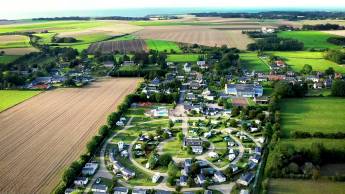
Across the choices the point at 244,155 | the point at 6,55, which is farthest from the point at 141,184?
the point at 6,55

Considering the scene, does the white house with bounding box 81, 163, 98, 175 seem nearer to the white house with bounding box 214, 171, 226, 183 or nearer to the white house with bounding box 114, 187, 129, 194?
the white house with bounding box 114, 187, 129, 194

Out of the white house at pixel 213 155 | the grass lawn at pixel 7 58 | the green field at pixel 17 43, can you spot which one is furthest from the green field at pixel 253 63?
the green field at pixel 17 43

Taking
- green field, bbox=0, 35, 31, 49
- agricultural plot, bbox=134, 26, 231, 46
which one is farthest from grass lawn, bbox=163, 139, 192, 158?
green field, bbox=0, 35, 31, 49

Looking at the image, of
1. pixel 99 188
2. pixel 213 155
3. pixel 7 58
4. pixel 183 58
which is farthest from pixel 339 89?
pixel 7 58

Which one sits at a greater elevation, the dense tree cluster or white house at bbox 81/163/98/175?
the dense tree cluster

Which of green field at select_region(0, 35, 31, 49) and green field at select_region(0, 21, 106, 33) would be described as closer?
green field at select_region(0, 35, 31, 49)

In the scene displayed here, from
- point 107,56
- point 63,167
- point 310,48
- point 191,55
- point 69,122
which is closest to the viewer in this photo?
point 63,167

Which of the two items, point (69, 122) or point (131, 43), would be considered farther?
point (131, 43)

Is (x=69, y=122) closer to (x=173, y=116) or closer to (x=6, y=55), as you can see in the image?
(x=173, y=116)

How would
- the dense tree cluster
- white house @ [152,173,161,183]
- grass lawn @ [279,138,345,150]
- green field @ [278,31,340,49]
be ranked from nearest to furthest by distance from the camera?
white house @ [152,173,161,183] < grass lawn @ [279,138,345,150] < green field @ [278,31,340,49] < the dense tree cluster
